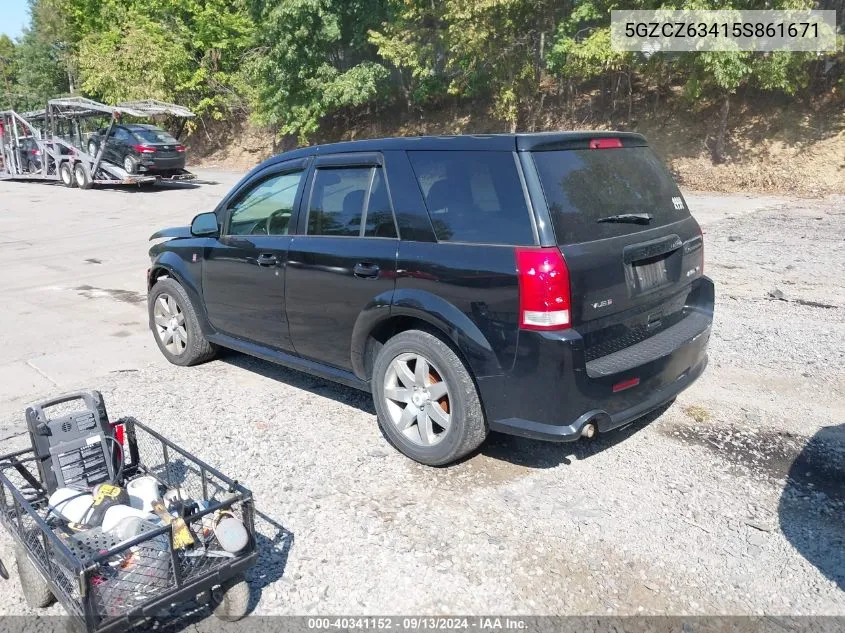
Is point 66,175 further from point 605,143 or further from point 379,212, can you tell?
point 605,143

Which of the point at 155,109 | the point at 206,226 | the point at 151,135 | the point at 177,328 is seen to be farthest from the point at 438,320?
the point at 151,135

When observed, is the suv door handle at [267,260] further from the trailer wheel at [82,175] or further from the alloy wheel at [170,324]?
the trailer wheel at [82,175]

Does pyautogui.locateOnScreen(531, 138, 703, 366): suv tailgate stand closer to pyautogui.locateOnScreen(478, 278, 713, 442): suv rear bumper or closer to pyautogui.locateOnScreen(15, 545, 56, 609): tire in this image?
pyautogui.locateOnScreen(478, 278, 713, 442): suv rear bumper

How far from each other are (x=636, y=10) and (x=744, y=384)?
14.4m

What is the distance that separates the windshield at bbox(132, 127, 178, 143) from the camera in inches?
818

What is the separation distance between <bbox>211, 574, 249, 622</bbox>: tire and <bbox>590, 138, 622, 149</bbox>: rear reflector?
9.33 feet

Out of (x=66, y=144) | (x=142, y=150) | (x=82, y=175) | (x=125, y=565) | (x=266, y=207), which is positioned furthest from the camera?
(x=66, y=144)

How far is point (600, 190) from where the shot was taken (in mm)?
3734

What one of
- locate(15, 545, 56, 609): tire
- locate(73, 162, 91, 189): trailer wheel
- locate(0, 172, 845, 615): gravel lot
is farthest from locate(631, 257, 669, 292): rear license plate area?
locate(73, 162, 91, 189): trailer wheel

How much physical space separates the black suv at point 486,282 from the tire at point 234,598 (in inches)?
54.8

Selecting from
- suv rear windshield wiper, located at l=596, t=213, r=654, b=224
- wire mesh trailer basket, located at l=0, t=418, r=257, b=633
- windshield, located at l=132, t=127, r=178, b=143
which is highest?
windshield, located at l=132, t=127, r=178, b=143

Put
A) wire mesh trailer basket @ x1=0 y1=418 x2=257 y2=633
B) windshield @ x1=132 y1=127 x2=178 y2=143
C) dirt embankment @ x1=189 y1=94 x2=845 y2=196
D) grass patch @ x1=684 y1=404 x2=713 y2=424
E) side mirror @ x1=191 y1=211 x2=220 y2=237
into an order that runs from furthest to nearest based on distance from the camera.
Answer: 1. windshield @ x1=132 y1=127 x2=178 y2=143
2. dirt embankment @ x1=189 y1=94 x2=845 y2=196
3. side mirror @ x1=191 y1=211 x2=220 y2=237
4. grass patch @ x1=684 y1=404 x2=713 y2=424
5. wire mesh trailer basket @ x1=0 y1=418 x2=257 y2=633

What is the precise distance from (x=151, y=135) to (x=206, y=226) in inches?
696

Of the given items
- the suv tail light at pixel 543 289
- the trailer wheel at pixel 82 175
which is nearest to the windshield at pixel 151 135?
the trailer wheel at pixel 82 175
